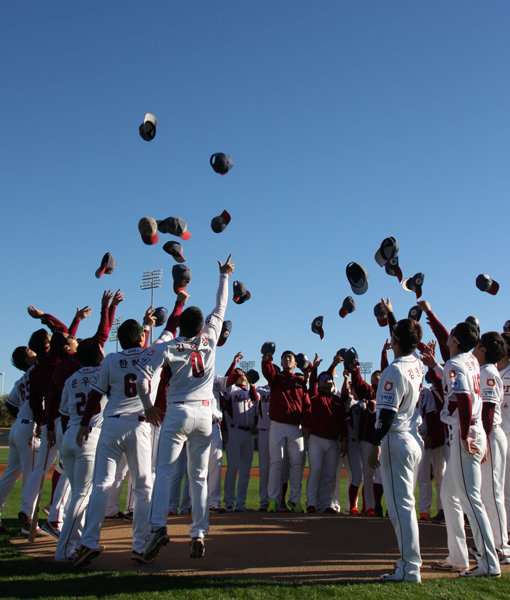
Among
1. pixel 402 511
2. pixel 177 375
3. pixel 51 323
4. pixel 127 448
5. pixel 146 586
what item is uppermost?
pixel 51 323

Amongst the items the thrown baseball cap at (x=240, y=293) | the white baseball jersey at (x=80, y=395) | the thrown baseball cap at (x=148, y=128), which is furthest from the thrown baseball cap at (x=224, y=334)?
the white baseball jersey at (x=80, y=395)

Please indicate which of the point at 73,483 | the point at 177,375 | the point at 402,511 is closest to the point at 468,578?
the point at 402,511

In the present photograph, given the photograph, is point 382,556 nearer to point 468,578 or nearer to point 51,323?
point 468,578

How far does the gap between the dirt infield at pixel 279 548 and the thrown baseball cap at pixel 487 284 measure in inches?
192

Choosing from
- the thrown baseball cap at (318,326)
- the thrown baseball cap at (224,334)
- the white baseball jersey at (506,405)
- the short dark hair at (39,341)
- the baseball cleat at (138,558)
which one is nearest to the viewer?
the baseball cleat at (138,558)

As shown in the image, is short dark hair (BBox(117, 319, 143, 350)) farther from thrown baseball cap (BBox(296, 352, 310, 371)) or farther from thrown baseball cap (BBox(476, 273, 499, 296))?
thrown baseball cap (BBox(476, 273, 499, 296))

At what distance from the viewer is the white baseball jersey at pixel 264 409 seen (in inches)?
390

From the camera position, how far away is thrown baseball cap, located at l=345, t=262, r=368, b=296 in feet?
32.4

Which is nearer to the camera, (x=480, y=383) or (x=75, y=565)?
(x=75, y=565)

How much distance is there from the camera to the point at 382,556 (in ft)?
18.7

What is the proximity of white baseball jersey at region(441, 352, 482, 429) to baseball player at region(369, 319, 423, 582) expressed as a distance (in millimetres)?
391

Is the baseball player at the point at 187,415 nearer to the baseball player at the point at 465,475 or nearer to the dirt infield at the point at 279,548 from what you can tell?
the dirt infield at the point at 279,548

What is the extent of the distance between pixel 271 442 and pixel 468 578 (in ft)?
14.8

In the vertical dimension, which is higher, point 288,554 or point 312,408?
point 312,408
